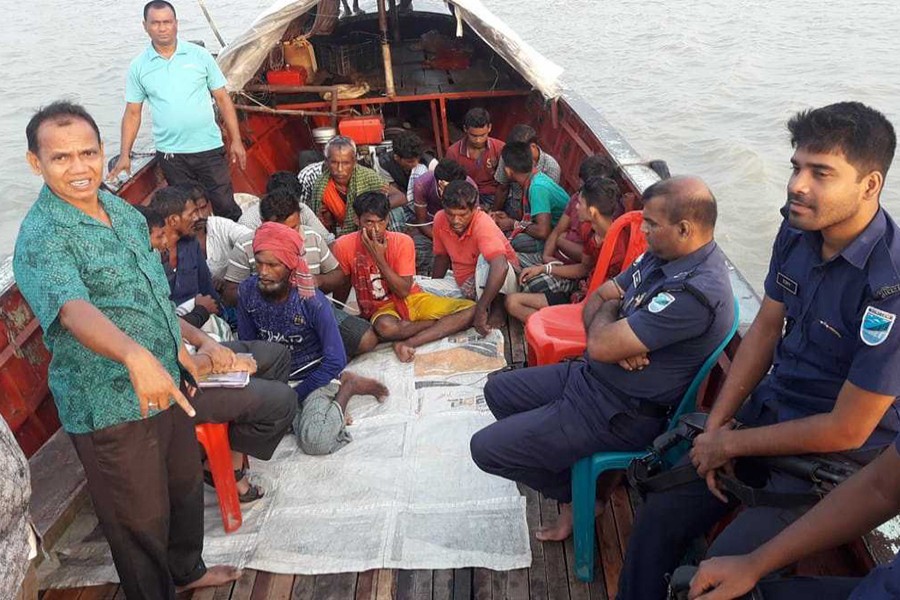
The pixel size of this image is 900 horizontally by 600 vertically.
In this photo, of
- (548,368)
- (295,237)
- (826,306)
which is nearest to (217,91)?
(295,237)

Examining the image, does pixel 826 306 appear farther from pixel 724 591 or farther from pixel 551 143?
pixel 551 143

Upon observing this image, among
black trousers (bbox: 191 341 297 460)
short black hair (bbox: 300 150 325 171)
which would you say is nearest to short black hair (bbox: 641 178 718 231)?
black trousers (bbox: 191 341 297 460)

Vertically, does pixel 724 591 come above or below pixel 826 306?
below

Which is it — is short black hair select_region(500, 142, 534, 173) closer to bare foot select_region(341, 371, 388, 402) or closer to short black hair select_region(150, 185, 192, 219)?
bare foot select_region(341, 371, 388, 402)

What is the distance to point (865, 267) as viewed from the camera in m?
1.71

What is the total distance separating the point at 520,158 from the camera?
454 centimetres

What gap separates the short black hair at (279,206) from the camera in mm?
3662

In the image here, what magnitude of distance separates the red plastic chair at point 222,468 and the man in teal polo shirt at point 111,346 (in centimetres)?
29

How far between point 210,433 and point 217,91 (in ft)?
9.03

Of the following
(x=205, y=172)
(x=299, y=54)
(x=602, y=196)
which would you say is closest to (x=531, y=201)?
(x=602, y=196)

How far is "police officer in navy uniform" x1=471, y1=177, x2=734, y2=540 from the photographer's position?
6.98 feet

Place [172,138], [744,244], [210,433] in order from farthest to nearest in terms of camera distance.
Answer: [744,244]
[172,138]
[210,433]

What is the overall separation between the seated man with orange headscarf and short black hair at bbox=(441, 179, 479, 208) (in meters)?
0.95

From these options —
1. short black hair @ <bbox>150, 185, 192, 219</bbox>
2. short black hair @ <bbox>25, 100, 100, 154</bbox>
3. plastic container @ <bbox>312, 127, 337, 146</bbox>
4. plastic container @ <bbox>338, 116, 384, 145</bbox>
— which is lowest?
plastic container @ <bbox>312, 127, 337, 146</bbox>
